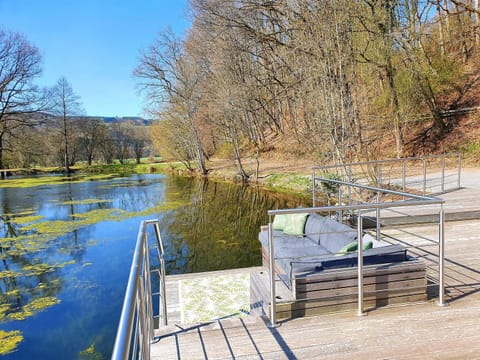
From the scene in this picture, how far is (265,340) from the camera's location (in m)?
2.53

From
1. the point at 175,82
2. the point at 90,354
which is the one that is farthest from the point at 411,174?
the point at 175,82

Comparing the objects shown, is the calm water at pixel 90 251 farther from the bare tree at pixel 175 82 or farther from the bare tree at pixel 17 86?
the bare tree at pixel 17 86

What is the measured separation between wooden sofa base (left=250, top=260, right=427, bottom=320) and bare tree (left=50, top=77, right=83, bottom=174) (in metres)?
35.5

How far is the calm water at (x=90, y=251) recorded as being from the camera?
492 centimetres

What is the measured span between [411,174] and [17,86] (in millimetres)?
31560

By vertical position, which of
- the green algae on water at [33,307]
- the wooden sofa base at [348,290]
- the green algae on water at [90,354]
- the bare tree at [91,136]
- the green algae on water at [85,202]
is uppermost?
Answer: the bare tree at [91,136]

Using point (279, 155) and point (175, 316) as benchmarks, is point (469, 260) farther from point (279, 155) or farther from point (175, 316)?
point (279, 155)

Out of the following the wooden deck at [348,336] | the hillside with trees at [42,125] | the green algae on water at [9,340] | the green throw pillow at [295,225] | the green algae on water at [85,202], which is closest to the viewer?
the wooden deck at [348,336]

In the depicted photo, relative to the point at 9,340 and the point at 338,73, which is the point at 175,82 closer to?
the point at 338,73

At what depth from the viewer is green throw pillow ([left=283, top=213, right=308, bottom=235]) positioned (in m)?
5.15

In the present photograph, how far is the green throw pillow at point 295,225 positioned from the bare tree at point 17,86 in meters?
32.2

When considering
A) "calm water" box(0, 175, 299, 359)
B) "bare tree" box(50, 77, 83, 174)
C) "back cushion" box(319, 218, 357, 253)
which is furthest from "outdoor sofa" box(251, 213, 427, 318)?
"bare tree" box(50, 77, 83, 174)

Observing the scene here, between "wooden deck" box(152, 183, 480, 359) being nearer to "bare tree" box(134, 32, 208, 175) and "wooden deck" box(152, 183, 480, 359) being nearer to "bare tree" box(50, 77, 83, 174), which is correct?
"bare tree" box(134, 32, 208, 175)

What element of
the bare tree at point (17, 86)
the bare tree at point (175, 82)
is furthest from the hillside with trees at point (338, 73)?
the bare tree at point (17, 86)
